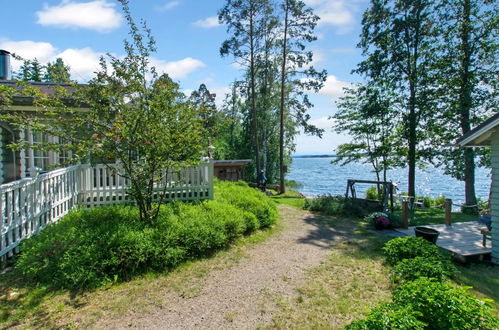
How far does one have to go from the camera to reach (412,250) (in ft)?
14.3

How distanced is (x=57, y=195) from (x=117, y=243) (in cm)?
245

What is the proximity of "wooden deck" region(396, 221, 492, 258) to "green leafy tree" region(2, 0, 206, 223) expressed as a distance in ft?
19.4

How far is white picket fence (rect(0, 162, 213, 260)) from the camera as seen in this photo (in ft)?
12.7

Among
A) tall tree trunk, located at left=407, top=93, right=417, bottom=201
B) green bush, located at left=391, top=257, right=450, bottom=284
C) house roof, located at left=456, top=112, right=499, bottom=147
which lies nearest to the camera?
green bush, located at left=391, top=257, right=450, bottom=284

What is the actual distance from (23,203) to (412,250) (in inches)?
248

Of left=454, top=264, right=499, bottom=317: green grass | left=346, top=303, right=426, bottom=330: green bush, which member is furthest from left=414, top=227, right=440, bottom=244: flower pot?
left=346, top=303, right=426, bottom=330: green bush

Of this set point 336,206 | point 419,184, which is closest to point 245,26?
point 336,206

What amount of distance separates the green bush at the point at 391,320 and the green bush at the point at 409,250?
234cm

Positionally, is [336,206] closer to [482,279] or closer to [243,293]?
[482,279]

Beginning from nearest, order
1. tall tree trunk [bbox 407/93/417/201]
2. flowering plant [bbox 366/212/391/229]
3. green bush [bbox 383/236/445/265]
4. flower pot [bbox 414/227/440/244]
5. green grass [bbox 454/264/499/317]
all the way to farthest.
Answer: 1. green grass [bbox 454/264/499/317]
2. green bush [bbox 383/236/445/265]
3. flower pot [bbox 414/227/440/244]
4. flowering plant [bbox 366/212/391/229]
5. tall tree trunk [bbox 407/93/417/201]

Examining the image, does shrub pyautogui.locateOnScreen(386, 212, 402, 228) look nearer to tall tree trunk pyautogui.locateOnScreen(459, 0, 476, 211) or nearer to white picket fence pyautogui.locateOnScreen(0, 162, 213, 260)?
white picket fence pyautogui.locateOnScreen(0, 162, 213, 260)

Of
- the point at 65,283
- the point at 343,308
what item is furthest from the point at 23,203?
the point at 343,308

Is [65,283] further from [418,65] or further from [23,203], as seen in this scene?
[418,65]

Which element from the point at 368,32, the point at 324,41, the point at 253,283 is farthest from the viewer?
the point at 324,41
